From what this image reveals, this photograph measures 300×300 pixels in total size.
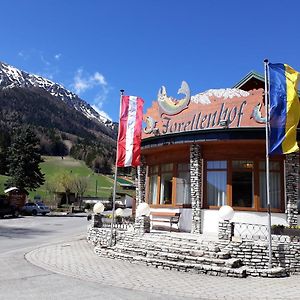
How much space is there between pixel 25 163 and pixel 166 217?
3969 centimetres

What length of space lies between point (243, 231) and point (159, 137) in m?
5.90

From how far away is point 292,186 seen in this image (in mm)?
17031

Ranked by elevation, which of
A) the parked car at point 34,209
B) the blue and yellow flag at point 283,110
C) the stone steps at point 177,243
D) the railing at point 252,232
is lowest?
the stone steps at point 177,243

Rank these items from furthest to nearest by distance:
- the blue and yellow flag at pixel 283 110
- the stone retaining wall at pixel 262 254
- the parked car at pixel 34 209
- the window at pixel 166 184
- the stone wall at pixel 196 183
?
the parked car at pixel 34 209 → the window at pixel 166 184 → the stone wall at pixel 196 183 → the blue and yellow flag at pixel 283 110 → the stone retaining wall at pixel 262 254

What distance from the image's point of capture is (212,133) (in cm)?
1745

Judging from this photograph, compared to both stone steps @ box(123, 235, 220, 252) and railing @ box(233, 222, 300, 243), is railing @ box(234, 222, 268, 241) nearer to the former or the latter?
railing @ box(233, 222, 300, 243)

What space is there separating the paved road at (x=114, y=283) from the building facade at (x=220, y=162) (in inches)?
201

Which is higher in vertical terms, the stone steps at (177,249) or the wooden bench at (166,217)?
the wooden bench at (166,217)

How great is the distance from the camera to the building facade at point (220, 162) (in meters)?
17.1

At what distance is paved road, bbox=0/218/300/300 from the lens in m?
9.31

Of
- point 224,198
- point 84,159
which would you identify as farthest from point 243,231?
A: point 84,159

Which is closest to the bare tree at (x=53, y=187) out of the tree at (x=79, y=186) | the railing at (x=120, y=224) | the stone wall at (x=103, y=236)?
the tree at (x=79, y=186)

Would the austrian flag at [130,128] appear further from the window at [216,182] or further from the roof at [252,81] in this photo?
the roof at [252,81]

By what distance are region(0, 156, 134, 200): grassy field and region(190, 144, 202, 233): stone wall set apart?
58.8 meters
